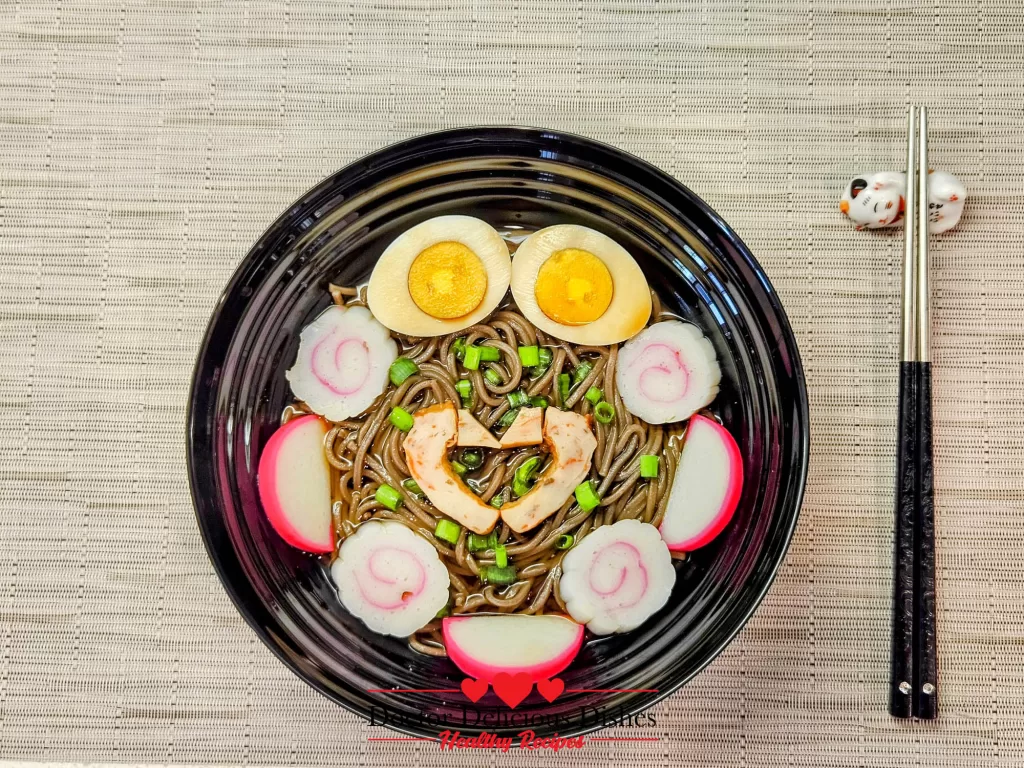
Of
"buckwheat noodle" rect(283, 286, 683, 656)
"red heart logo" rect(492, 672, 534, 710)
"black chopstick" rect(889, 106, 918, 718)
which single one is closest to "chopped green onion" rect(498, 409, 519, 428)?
"buckwheat noodle" rect(283, 286, 683, 656)

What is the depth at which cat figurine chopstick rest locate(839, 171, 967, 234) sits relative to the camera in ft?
5.75

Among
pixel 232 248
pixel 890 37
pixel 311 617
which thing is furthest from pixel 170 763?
pixel 890 37

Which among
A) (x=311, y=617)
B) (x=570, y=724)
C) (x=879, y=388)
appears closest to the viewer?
(x=570, y=724)

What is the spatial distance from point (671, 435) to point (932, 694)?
0.87 m

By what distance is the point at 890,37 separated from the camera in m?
→ 1.88

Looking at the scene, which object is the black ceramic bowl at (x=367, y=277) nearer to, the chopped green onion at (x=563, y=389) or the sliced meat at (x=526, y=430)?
the chopped green onion at (x=563, y=389)

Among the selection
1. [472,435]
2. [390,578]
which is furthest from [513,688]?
[472,435]

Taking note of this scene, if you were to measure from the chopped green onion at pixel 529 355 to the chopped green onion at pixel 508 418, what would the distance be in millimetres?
122

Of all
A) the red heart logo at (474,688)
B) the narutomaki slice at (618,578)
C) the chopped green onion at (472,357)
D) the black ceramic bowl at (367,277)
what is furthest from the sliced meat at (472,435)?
the red heart logo at (474,688)

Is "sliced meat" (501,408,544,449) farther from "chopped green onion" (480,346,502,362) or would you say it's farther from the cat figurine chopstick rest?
the cat figurine chopstick rest

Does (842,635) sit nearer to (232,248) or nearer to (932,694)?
(932,694)

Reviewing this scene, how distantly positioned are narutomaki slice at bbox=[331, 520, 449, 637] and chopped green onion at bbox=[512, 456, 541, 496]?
9.8 inches

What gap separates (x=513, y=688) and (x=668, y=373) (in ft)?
2.64

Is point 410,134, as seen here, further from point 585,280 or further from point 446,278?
point 585,280
